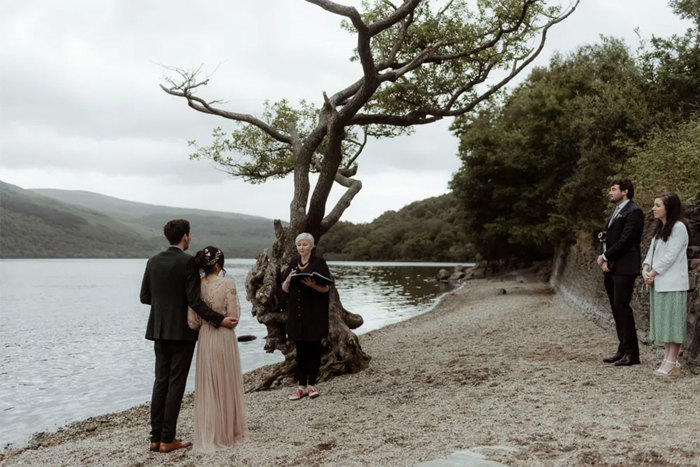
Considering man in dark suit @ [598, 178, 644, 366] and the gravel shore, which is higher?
man in dark suit @ [598, 178, 644, 366]

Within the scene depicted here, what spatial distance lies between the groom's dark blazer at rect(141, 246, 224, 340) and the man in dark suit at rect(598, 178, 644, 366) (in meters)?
5.63

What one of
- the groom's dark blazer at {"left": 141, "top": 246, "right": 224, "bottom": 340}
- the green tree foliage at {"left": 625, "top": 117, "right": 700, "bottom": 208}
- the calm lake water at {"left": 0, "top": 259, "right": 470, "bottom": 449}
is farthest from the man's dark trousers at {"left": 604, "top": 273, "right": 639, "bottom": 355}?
the calm lake water at {"left": 0, "top": 259, "right": 470, "bottom": 449}

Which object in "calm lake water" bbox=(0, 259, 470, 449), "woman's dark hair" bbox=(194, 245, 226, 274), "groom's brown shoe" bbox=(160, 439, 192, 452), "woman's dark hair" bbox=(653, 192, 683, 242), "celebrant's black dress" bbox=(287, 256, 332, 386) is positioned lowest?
"calm lake water" bbox=(0, 259, 470, 449)

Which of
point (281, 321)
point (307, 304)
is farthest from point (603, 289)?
point (307, 304)

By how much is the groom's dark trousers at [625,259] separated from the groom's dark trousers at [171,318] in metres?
5.63

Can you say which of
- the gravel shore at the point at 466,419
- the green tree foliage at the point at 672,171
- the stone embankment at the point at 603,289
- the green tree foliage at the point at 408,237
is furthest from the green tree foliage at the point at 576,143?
the green tree foliage at the point at 408,237

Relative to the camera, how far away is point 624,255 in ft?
25.7

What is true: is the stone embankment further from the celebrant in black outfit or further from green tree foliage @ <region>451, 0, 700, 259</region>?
the celebrant in black outfit

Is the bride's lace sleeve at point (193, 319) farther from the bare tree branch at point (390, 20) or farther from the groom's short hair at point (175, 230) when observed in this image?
the bare tree branch at point (390, 20)

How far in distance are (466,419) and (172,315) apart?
3.43 metres

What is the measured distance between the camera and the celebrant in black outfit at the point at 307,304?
7.92 m

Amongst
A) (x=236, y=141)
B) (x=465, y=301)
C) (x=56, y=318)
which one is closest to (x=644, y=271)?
(x=236, y=141)

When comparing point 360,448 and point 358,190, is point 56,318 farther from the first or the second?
point 360,448

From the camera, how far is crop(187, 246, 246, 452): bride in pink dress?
586cm
